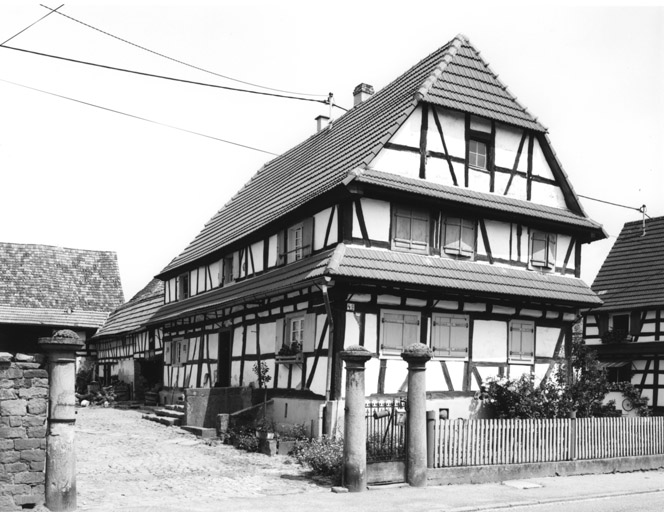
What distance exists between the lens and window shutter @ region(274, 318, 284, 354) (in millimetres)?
20688

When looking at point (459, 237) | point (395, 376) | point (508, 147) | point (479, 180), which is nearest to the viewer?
point (395, 376)

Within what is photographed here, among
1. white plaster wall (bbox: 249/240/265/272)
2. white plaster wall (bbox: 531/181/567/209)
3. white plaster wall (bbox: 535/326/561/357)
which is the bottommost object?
white plaster wall (bbox: 535/326/561/357)

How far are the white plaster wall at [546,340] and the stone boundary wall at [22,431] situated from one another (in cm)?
1433

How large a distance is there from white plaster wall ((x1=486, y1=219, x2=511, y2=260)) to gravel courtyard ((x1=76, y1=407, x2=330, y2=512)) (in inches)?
333

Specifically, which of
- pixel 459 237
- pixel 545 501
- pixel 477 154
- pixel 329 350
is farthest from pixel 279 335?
pixel 545 501

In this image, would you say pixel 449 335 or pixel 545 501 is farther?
pixel 449 335

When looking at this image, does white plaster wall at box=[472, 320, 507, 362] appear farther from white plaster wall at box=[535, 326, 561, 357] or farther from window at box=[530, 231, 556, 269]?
window at box=[530, 231, 556, 269]

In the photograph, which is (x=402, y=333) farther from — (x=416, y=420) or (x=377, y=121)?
(x=377, y=121)

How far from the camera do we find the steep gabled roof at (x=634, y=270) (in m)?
31.9

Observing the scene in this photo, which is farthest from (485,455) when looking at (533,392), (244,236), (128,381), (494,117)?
(128,381)

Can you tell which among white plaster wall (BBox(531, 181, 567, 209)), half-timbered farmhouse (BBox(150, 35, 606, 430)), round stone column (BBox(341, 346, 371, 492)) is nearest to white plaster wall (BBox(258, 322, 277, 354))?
half-timbered farmhouse (BBox(150, 35, 606, 430))

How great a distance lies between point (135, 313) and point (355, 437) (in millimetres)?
27585

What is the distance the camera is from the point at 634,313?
105ft

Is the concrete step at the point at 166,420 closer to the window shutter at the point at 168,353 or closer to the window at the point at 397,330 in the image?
the window shutter at the point at 168,353
